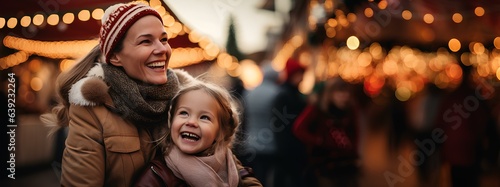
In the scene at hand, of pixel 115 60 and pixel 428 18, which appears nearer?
pixel 115 60

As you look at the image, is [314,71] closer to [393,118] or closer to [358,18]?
[358,18]

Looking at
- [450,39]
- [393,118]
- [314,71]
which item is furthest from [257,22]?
[393,118]

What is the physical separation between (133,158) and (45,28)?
1295 mm

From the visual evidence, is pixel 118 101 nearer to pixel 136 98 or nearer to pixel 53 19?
pixel 136 98

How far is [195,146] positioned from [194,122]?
3.3 inches

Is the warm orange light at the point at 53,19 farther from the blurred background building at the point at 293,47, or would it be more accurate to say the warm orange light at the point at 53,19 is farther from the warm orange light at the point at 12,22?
the warm orange light at the point at 12,22

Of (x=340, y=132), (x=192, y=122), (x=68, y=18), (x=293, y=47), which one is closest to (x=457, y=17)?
(x=340, y=132)

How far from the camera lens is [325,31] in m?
3.88

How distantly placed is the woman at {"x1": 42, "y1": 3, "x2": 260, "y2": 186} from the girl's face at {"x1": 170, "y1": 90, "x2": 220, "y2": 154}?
0.08m

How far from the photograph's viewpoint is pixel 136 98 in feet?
6.65

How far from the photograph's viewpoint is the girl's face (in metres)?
2.07

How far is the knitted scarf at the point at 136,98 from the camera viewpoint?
2.04 m

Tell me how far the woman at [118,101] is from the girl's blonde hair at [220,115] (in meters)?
0.05

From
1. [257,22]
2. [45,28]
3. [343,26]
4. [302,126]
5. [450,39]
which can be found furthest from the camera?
[450,39]
